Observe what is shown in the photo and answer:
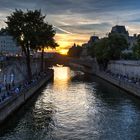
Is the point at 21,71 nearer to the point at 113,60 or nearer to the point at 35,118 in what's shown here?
the point at 35,118

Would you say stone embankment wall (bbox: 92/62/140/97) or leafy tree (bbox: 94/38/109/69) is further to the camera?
leafy tree (bbox: 94/38/109/69)

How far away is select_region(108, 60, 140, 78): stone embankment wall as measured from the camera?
11012 cm

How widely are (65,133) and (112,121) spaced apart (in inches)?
369

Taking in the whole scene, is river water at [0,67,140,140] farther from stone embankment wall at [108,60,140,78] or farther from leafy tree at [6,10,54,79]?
stone embankment wall at [108,60,140,78]

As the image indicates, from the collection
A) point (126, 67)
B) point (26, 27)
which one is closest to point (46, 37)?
point (26, 27)

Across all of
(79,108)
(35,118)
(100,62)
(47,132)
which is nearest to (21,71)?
(79,108)

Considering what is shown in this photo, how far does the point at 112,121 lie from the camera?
5369cm

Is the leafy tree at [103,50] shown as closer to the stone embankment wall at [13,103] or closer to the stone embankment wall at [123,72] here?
the stone embankment wall at [123,72]

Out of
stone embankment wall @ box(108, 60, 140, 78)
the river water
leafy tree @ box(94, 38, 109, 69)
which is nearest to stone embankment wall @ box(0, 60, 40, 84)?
the river water

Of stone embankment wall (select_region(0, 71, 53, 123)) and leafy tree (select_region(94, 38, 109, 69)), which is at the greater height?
leafy tree (select_region(94, 38, 109, 69))

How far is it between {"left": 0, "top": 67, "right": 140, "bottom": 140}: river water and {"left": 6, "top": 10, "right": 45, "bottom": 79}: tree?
2222 centimetres

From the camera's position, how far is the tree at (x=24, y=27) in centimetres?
9722

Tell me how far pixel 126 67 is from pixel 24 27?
3986 cm

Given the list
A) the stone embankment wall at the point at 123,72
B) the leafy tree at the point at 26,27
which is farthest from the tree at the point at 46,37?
the stone embankment wall at the point at 123,72
